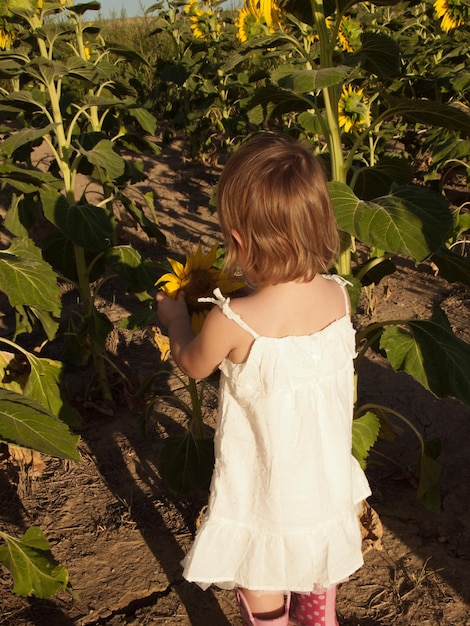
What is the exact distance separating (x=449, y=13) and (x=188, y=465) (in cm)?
432

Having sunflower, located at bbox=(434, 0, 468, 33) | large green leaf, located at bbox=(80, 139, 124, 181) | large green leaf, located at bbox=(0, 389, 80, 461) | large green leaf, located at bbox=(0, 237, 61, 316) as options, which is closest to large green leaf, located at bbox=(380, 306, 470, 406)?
large green leaf, located at bbox=(0, 389, 80, 461)

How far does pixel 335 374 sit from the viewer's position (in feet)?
4.38

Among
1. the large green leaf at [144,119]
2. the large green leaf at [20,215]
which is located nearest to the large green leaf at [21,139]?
the large green leaf at [20,215]

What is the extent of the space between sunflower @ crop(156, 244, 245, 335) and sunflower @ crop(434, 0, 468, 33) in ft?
13.8

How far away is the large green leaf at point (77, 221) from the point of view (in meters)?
2.24

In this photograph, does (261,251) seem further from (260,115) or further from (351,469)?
(260,115)

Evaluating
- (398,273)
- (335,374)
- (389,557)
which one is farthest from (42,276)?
(398,273)

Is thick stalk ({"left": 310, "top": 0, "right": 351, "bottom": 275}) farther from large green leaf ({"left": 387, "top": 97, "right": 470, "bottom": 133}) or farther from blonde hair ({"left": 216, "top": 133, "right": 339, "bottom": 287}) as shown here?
blonde hair ({"left": 216, "top": 133, "right": 339, "bottom": 287})

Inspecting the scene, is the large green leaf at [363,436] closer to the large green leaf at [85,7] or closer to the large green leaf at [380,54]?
the large green leaf at [380,54]

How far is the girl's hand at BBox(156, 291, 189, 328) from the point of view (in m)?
1.38

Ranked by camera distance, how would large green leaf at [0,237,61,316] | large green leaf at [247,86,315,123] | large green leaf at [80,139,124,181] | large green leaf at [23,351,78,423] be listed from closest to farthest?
large green leaf at [0,237,61,316], large green leaf at [247,86,315,123], large green leaf at [23,351,78,423], large green leaf at [80,139,124,181]

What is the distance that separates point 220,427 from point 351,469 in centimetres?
33

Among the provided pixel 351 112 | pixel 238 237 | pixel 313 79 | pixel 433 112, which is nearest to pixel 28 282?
pixel 238 237

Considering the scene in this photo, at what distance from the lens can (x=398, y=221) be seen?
1494mm
